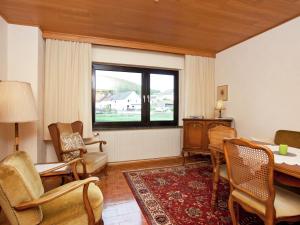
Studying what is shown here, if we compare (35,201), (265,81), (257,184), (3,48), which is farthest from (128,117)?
(257,184)

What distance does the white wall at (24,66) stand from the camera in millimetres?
2826

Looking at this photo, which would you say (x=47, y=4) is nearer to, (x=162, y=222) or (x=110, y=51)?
(x=110, y=51)

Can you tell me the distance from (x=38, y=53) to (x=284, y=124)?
3.90 meters

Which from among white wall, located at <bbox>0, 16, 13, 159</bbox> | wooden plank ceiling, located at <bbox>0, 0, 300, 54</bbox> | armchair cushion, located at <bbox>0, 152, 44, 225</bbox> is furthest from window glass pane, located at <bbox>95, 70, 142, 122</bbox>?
armchair cushion, located at <bbox>0, 152, 44, 225</bbox>

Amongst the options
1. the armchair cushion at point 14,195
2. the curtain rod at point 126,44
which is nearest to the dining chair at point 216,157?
the armchair cushion at point 14,195

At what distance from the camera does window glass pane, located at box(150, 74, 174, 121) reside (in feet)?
13.7

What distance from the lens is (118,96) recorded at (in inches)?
156

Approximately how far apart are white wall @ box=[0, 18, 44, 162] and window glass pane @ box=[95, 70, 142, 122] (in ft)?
3.70

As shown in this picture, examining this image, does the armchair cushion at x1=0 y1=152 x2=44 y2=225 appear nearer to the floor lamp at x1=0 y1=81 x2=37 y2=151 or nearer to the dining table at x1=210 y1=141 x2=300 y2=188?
the floor lamp at x1=0 y1=81 x2=37 y2=151

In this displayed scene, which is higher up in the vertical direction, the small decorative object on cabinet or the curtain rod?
the curtain rod

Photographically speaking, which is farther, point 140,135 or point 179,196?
point 140,135

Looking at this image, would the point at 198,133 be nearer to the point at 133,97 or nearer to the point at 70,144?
the point at 133,97

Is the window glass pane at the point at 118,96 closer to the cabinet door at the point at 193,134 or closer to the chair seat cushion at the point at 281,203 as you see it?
the cabinet door at the point at 193,134

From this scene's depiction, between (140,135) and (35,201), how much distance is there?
2718mm
